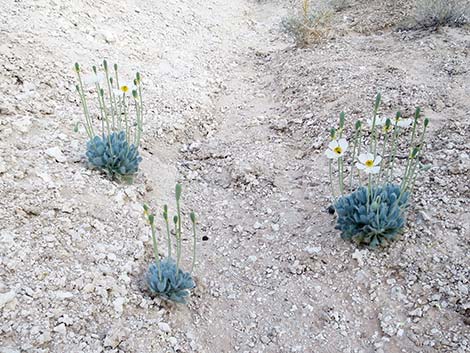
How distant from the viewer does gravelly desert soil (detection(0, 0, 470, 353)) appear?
2408mm

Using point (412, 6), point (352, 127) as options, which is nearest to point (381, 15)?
point (412, 6)

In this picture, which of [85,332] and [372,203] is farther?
[372,203]

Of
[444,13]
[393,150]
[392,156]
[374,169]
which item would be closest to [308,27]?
[444,13]

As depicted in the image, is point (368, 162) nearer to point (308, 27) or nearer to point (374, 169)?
point (374, 169)

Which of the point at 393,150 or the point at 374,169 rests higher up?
the point at 374,169

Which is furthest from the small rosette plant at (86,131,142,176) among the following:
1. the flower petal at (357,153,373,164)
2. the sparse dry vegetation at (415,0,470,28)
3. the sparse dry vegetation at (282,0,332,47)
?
the sparse dry vegetation at (415,0,470,28)

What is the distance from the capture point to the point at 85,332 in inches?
87.0

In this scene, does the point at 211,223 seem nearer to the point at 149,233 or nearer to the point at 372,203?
the point at 149,233

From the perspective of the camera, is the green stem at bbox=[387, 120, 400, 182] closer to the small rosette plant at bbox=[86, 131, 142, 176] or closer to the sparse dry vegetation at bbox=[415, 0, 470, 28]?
the small rosette plant at bbox=[86, 131, 142, 176]

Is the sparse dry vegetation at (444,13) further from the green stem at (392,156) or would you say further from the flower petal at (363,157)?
the flower petal at (363,157)

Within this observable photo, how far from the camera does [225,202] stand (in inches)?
140

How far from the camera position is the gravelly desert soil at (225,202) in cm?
241

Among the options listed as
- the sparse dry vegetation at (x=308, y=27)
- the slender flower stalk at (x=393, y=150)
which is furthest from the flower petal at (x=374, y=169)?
the sparse dry vegetation at (x=308, y=27)

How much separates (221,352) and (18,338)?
3.23 feet
